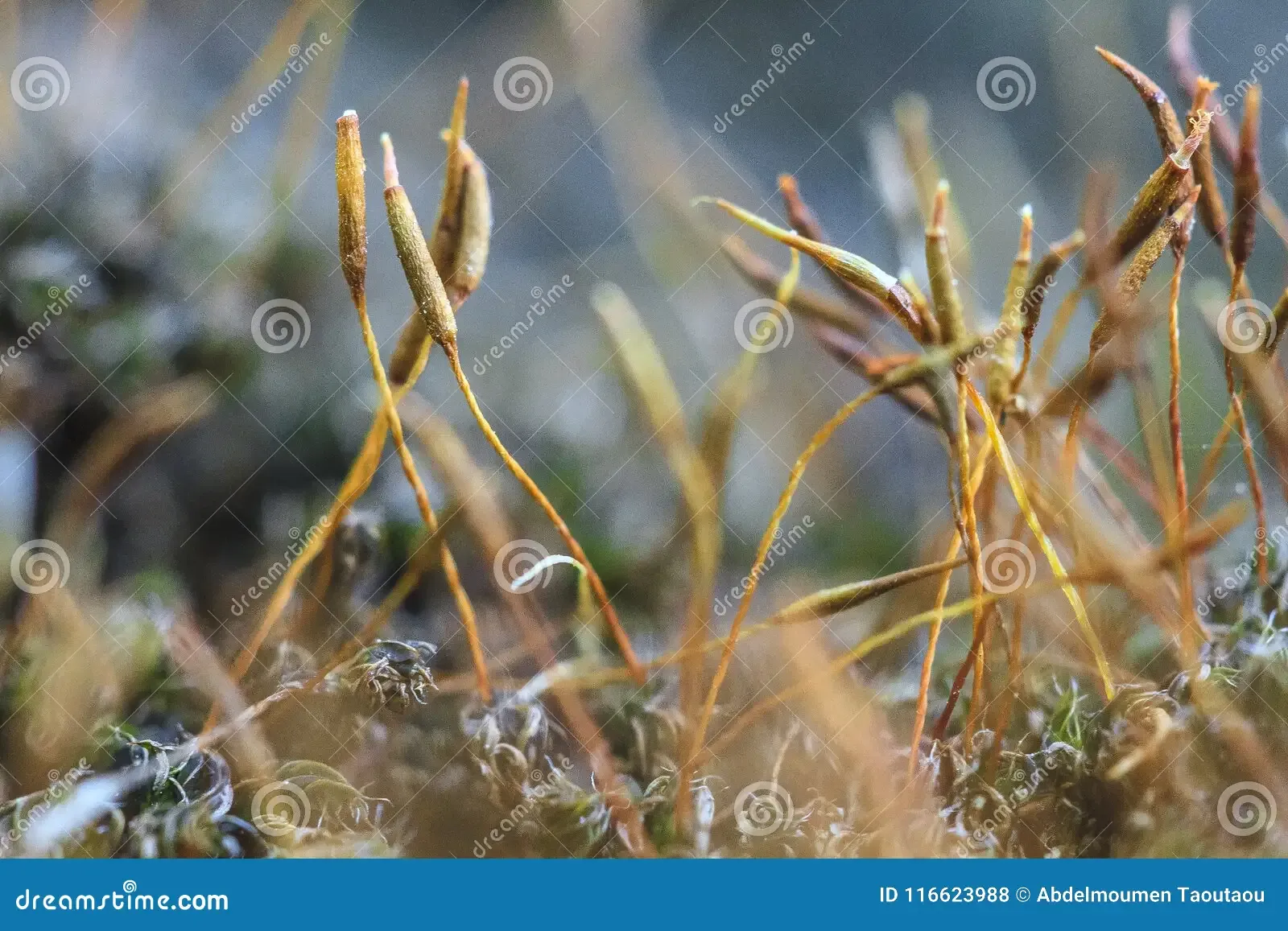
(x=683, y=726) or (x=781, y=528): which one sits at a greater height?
(x=781, y=528)

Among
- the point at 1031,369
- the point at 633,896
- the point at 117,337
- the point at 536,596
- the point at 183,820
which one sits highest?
the point at 117,337

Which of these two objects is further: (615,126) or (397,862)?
(615,126)

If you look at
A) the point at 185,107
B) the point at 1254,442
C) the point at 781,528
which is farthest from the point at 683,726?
the point at 185,107

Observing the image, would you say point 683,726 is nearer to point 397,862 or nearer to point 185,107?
point 397,862

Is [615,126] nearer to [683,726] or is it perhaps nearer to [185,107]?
[185,107]
